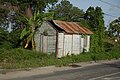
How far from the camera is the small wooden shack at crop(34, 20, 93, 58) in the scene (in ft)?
105

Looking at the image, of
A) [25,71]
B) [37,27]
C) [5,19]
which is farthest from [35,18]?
[25,71]

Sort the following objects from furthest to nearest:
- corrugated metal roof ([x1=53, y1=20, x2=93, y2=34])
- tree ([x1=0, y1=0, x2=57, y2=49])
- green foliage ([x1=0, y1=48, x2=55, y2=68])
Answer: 1. tree ([x1=0, y1=0, x2=57, y2=49])
2. corrugated metal roof ([x1=53, y1=20, x2=93, y2=34])
3. green foliage ([x1=0, y1=48, x2=55, y2=68])

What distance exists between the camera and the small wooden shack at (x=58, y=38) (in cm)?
3186

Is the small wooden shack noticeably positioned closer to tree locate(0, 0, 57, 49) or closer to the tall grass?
the tall grass

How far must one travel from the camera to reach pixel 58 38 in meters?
31.7

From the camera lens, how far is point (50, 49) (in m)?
32.2

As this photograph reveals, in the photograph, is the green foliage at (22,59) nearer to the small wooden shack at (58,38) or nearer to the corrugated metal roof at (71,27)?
the small wooden shack at (58,38)

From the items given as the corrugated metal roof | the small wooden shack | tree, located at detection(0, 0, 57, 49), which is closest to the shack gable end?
the small wooden shack

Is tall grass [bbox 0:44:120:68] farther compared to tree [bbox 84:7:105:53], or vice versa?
tree [bbox 84:7:105:53]

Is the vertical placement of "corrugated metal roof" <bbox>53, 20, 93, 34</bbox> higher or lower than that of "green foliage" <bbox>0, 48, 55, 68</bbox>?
higher

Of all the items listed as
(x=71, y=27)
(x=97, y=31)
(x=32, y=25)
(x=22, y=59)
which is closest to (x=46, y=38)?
(x=32, y=25)

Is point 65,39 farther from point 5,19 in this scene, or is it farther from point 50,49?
point 5,19

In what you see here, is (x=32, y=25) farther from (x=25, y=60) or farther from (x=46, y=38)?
(x=25, y=60)

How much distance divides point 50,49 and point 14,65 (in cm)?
1024
